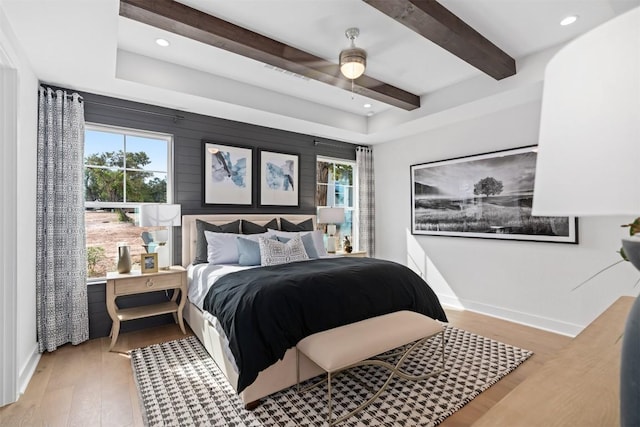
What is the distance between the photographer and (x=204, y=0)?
234cm

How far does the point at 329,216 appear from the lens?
4.82 metres

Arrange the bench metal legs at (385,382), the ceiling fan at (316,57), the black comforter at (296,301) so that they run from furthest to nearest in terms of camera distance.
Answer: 1. the ceiling fan at (316,57)
2. the black comforter at (296,301)
3. the bench metal legs at (385,382)

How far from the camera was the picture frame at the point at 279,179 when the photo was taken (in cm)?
455

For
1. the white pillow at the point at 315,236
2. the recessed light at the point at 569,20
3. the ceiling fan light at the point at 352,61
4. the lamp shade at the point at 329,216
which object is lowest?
the white pillow at the point at 315,236

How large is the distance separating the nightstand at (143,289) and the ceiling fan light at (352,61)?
8.55 ft

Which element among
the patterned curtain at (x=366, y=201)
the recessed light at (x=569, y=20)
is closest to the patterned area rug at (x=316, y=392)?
the patterned curtain at (x=366, y=201)

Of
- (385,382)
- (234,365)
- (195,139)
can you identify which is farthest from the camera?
(195,139)

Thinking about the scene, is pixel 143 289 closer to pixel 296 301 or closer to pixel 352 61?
pixel 296 301

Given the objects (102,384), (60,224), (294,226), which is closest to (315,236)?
(294,226)

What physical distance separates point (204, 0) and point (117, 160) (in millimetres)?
2137

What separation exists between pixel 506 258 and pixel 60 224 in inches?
191

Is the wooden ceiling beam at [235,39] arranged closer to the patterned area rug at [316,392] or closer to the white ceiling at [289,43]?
the white ceiling at [289,43]

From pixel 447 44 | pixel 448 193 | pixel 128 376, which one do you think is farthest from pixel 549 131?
pixel 448 193

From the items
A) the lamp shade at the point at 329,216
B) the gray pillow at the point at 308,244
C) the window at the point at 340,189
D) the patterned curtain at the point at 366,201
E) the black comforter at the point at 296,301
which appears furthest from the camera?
the patterned curtain at the point at 366,201
